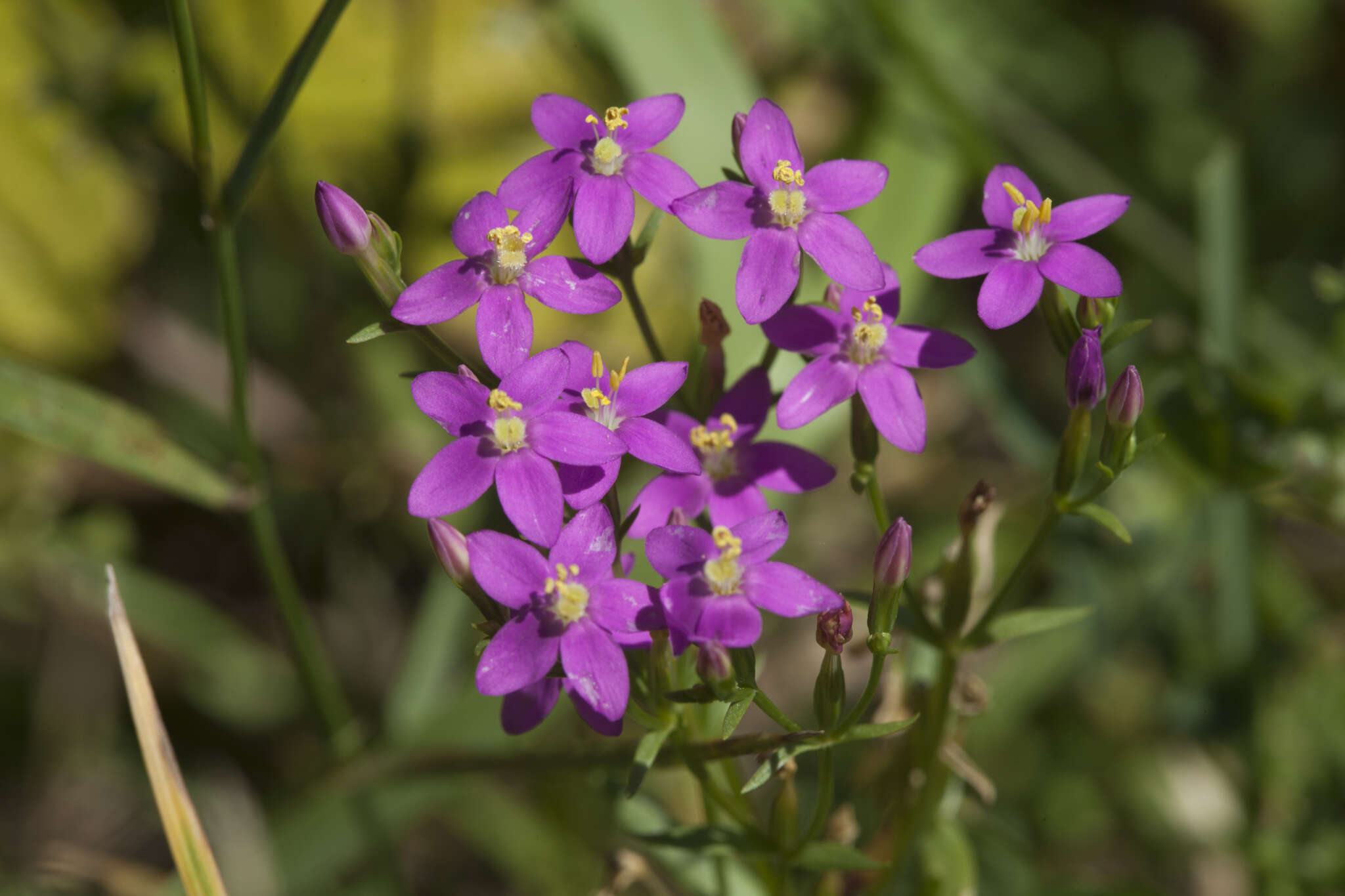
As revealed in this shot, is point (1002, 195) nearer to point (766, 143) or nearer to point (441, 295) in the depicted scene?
point (766, 143)

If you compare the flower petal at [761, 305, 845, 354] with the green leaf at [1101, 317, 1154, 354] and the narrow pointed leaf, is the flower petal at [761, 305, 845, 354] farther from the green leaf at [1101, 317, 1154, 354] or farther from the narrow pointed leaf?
the narrow pointed leaf

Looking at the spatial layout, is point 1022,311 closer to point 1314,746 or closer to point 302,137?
point 1314,746

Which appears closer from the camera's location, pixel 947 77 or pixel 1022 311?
pixel 1022 311

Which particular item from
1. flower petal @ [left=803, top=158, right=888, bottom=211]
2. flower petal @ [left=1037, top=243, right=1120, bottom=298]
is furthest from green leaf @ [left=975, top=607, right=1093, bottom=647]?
flower petal @ [left=803, top=158, right=888, bottom=211]

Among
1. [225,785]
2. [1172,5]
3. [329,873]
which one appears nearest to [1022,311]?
[329,873]

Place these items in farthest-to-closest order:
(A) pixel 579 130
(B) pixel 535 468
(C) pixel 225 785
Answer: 1. (C) pixel 225 785
2. (A) pixel 579 130
3. (B) pixel 535 468

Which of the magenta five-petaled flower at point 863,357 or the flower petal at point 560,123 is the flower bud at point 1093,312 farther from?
the flower petal at point 560,123

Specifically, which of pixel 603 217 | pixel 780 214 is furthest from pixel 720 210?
pixel 603 217
